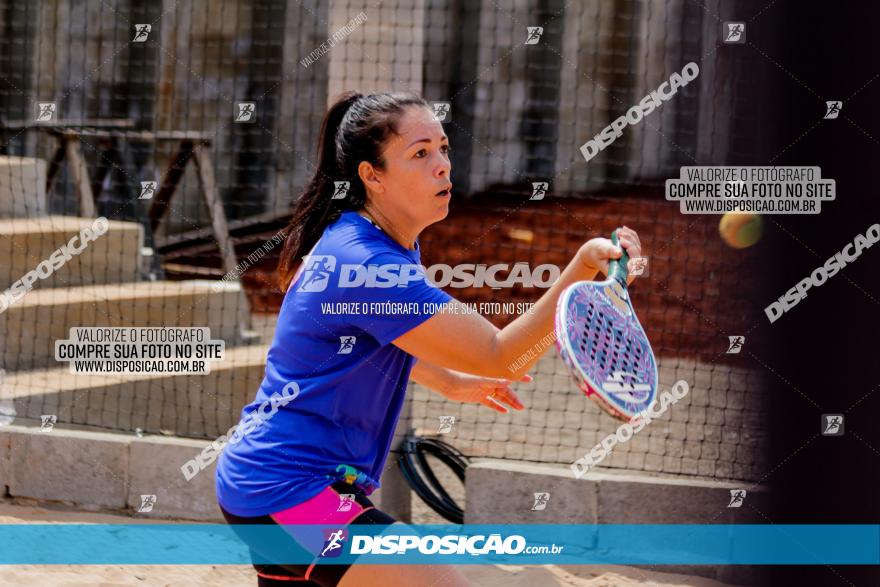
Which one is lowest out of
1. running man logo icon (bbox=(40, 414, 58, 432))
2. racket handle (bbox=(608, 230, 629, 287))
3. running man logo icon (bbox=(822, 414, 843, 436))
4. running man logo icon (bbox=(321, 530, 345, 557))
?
running man logo icon (bbox=(40, 414, 58, 432))

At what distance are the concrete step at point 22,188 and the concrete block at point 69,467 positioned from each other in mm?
2982

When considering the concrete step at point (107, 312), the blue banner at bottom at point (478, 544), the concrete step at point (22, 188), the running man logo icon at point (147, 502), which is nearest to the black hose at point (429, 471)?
the blue banner at bottom at point (478, 544)

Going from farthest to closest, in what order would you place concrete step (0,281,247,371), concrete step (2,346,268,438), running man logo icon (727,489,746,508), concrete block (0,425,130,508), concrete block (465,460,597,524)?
concrete step (0,281,247,371) → concrete step (2,346,268,438) → concrete block (0,425,130,508) → concrete block (465,460,597,524) → running man logo icon (727,489,746,508)

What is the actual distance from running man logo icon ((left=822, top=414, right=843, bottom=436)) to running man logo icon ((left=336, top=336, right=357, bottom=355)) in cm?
114

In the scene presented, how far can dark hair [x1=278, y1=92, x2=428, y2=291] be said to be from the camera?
3184 mm

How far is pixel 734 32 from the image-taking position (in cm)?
545

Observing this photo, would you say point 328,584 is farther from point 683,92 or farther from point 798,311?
point 683,92

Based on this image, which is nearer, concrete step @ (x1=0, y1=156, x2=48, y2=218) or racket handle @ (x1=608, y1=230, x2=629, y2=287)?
racket handle @ (x1=608, y1=230, x2=629, y2=287)

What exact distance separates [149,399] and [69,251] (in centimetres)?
173

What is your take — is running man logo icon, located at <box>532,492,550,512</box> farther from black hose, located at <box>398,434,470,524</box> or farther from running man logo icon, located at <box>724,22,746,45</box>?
running man logo icon, located at <box>724,22,746,45</box>

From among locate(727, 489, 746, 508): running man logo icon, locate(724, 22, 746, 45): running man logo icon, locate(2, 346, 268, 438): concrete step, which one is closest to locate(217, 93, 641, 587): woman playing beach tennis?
locate(724, 22, 746, 45): running man logo icon

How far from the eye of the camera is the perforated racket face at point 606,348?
106 inches

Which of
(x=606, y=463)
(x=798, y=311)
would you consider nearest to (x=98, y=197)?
(x=606, y=463)

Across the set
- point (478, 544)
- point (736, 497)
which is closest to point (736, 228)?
point (736, 497)
